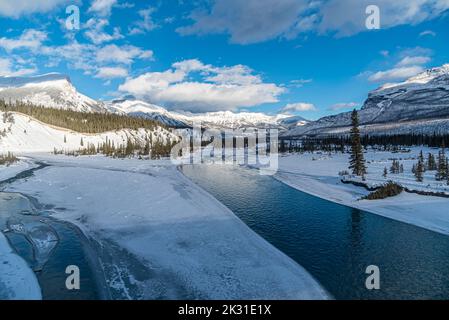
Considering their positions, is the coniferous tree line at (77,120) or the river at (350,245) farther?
the coniferous tree line at (77,120)

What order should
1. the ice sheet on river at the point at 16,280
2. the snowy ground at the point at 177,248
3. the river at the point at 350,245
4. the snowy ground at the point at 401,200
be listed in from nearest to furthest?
the ice sheet on river at the point at 16,280 < the snowy ground at the point at 177,248 < the river at the point at 350,245 < the snowy ground at the point at 401,200

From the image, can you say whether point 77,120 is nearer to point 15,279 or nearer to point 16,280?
point 15,279

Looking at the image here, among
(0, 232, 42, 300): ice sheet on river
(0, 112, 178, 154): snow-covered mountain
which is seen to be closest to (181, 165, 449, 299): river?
(0, 232, 42, 300): ice sheet on river

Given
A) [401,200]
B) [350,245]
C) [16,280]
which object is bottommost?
[350,245]

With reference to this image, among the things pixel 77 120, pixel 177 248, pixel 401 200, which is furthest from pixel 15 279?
pixel 77 120

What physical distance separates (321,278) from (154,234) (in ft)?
43.6

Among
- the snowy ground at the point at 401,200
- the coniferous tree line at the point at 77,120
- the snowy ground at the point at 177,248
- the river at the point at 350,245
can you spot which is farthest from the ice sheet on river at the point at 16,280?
the coniferous tree line at the point at 77,120

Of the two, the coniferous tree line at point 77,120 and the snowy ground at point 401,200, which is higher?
the coniferous tree line at point 77,120

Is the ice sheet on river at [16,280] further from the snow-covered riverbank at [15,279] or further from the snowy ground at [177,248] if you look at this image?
the snowy ground at [177,248]

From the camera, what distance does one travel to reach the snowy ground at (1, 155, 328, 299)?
1661 centimetres

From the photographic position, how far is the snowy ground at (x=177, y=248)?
1661 centimetres

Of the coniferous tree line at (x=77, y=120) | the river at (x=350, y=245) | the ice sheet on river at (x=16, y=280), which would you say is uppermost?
the coniferous tree line at (x=77, y=120)

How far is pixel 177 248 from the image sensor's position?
22219 mm

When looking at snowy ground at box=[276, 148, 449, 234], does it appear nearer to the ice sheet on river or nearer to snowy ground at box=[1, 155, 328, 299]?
snowy ground at box=[1, 155, 328, 299]
